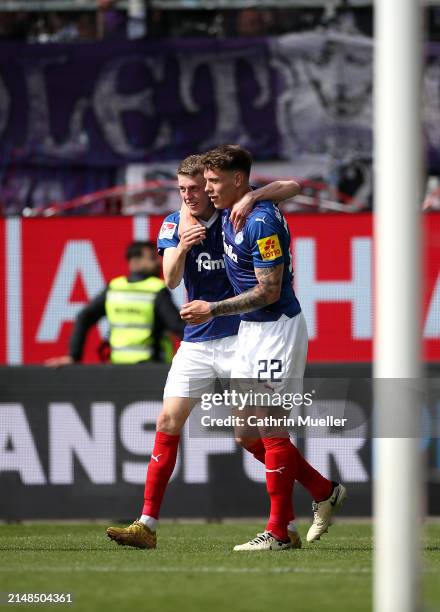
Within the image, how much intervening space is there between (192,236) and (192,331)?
2.19 ft

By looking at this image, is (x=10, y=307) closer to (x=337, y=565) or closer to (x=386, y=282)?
(x=337, y=565)

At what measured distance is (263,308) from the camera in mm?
7750

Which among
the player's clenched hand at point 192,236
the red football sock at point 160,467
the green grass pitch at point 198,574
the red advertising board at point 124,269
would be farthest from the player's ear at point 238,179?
the red advertising board at point 124,269

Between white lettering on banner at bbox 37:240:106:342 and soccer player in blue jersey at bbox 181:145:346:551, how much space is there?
17.9 feet

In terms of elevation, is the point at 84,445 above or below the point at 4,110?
below

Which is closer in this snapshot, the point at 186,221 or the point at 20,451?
the point at 186,221

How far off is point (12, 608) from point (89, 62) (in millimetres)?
12737

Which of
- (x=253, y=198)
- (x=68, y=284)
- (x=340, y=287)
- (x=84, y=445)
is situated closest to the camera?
(x=253, y=198)

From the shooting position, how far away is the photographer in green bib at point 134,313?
441 inches

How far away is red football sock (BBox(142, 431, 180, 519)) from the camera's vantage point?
26.0 ft

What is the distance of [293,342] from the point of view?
7.75m

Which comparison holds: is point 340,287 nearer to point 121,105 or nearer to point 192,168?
point 192,168

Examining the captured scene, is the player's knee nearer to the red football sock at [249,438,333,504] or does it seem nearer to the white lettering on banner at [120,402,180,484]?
the red football sock at [249,438,333,504]

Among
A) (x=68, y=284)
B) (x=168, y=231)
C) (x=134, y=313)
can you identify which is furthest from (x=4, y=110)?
(x=168, y=231)
